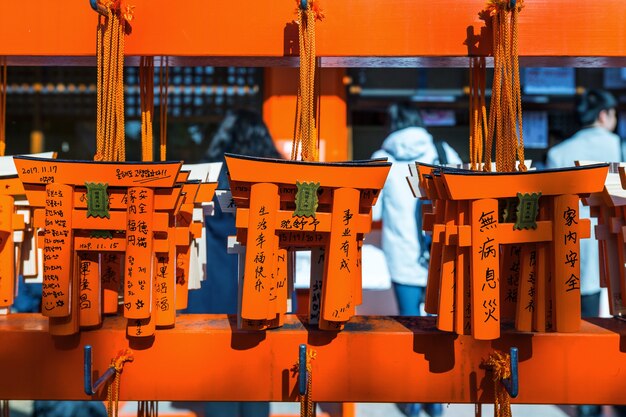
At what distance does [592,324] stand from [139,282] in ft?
3.15

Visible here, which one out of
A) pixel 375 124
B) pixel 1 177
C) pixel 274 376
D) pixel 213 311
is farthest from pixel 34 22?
pixel 375 124

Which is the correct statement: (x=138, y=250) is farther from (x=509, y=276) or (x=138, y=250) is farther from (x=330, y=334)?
(x=509, y=276)

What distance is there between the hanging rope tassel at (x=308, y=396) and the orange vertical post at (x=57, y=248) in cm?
49

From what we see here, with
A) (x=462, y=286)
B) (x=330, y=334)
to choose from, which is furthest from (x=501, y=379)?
(x=330, y=334)

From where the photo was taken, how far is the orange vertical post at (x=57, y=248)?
3.90 feet

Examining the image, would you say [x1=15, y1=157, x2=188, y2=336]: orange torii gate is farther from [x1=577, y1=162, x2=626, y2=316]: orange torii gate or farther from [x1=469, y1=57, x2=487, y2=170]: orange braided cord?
[x1=577, y1=162, x2=626, y2=316]: orange torii gate

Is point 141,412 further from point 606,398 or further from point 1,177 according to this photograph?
point 606,398

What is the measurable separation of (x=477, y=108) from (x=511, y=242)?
1.17 feet

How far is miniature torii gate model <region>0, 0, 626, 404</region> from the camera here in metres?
1.29

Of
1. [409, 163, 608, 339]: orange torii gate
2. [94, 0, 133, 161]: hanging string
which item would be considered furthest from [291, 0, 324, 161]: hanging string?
[94, 0, 133, 161]: hanging string

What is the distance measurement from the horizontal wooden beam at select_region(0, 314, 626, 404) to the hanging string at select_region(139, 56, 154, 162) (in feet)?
1.29

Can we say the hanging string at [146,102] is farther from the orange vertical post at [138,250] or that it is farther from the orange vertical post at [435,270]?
the orange vertical post at [435,270]

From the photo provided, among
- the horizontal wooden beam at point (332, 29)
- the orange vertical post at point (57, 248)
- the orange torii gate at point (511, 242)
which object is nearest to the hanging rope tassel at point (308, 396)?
the orange torii gate at point (511, 242)

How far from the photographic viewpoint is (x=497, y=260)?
118cm
